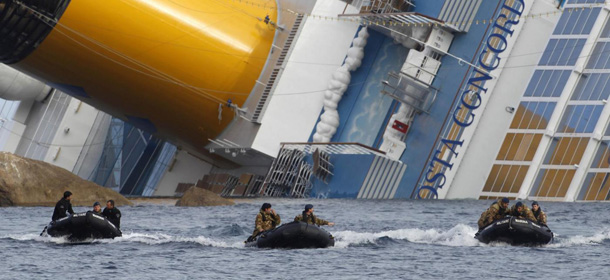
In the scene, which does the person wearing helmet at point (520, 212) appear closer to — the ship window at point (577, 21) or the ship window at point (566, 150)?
the ship window at point (566, 150)

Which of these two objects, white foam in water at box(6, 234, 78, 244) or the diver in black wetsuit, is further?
the diver in black wetsuit

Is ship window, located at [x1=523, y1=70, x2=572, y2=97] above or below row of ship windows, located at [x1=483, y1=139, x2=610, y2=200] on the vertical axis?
above

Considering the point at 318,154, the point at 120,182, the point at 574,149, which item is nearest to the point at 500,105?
the point at 574,149

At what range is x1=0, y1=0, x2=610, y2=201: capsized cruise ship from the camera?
47.7 metres

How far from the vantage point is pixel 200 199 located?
4762 centimetres

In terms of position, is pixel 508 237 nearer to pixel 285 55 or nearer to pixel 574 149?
pixel 574 149

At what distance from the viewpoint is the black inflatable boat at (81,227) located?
3325 centimetres

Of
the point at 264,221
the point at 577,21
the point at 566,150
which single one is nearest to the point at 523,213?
the point at 264,221

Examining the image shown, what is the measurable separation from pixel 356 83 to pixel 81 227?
19.8 m

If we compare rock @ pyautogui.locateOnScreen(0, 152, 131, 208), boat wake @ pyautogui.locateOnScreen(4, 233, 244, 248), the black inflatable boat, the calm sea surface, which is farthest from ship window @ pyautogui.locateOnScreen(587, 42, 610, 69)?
the black inflatable boat

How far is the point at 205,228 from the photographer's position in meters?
38.8

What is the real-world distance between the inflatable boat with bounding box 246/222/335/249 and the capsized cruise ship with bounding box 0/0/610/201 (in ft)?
54.5

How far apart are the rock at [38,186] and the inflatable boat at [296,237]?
546 inches

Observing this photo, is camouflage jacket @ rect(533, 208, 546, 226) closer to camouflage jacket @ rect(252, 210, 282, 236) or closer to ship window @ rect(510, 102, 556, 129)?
camouflage jacket @ rect(252, 210, 282, 236)
